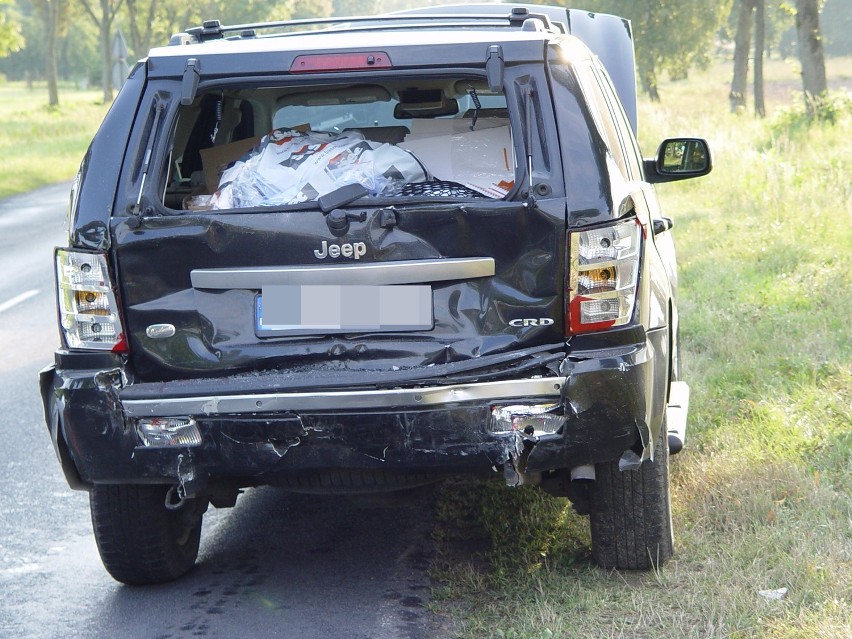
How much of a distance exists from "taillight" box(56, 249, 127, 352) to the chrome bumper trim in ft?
0.93

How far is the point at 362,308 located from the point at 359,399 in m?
0.29

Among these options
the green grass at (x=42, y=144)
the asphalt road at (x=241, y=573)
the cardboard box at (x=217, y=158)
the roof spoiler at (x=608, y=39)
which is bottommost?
the green grass at (x=42, y=144)

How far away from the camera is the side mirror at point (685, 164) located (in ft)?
17.6

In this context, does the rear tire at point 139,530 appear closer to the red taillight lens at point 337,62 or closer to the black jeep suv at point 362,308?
the black jeep suv at point 362,308

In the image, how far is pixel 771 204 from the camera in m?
12.4

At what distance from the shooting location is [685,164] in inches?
217

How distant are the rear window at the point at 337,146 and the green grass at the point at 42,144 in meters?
20.7

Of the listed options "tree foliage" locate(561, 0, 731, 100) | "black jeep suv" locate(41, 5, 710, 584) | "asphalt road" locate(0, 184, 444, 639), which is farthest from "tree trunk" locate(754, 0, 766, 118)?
"black jeep suv" locate(41, 5, 710, 584)

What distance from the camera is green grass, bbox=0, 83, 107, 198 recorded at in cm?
2648

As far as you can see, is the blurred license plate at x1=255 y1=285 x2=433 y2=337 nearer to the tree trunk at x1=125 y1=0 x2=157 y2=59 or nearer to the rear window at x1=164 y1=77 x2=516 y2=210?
the rear window at x1=164 y1=77 x2=516 y2=210

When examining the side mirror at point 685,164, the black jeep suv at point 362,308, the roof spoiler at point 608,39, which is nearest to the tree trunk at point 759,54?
the roof spoiler at point 608,39

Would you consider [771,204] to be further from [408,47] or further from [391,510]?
[408,47]

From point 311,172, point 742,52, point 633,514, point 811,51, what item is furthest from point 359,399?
point 742,52

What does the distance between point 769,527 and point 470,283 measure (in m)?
1.63
